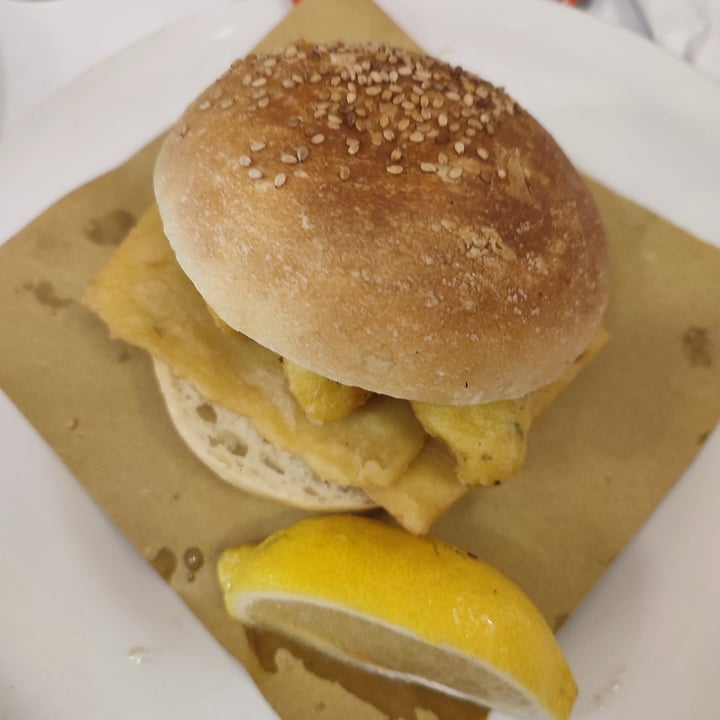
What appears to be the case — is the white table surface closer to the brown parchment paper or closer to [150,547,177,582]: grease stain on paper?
the brown parchment paper

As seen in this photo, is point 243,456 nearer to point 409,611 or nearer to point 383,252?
point 409,611

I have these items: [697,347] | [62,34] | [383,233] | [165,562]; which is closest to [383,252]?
[383,233]

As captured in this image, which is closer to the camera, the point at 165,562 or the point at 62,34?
the point at 165,562

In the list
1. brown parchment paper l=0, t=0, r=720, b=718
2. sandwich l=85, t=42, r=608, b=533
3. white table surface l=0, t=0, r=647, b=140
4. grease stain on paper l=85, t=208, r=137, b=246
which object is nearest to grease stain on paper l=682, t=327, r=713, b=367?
brown parchment paper l=0, t=0, r=720, b=718

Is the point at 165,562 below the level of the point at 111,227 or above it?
below

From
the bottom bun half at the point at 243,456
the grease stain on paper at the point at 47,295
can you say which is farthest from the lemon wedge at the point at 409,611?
the grease stain on paper at the point at 47,295

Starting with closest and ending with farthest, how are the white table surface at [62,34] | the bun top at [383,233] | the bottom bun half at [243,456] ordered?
the bun top at [383,233], the bottom bun half at [243,456], the white table surface at [62,34]

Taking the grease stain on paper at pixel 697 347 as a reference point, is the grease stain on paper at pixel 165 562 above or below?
below

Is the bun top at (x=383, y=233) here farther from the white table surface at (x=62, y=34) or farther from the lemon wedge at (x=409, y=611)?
the white table surface at (x=62, y=34)

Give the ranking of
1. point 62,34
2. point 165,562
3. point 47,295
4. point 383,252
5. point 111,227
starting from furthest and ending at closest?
point 62,34 → point 111,227 → point 47,295 → point 165,562 → point 383,252
